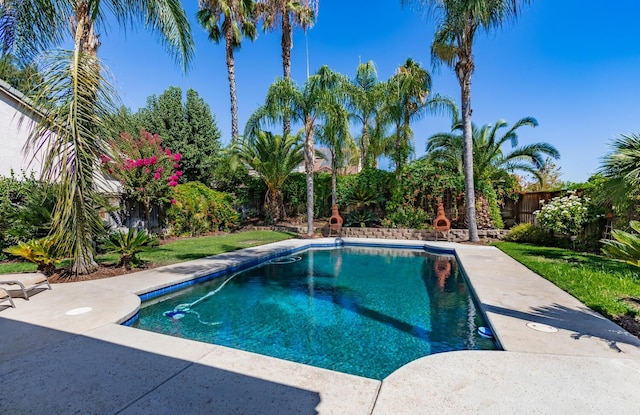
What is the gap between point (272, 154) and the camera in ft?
56.7

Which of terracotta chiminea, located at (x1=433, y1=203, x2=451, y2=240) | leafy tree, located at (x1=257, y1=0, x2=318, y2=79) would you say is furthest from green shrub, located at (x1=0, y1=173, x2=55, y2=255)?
terracotta chiminea, located at (x1=433, y1=203, x2=451, y2=240)

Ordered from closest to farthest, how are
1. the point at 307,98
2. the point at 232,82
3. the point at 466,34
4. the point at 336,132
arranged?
the point at 466,34, the point at 307,98, the point at 336,132, the point at 232,82

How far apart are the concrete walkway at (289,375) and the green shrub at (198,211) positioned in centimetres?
1065

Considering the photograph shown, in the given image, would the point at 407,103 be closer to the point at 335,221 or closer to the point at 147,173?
the point at 335,221

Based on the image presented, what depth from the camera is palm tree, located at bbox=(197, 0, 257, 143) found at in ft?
60.8

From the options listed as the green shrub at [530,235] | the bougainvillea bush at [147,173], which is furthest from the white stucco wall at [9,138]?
the green shrub at [530,235]

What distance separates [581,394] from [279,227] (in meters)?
15.7

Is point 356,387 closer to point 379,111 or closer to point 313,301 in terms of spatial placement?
point 313,301

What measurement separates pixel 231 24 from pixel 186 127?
7447mm

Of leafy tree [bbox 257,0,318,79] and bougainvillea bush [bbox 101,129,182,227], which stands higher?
leafy tree [bbox 257,0,318,79]

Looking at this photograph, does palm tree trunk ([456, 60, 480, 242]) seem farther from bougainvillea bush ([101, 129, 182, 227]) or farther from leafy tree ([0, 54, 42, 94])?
leafy tree ([0, 54, 42, 94])

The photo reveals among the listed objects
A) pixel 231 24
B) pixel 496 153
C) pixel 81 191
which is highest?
pixel 231 24

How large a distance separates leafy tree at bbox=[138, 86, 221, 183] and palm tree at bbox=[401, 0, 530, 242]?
49.2 feet

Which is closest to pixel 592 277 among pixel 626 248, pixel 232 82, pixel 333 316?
pixel 626 248
